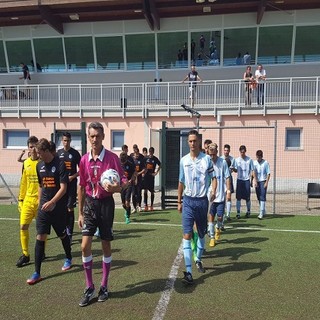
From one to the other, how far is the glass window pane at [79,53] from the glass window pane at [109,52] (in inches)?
20.0

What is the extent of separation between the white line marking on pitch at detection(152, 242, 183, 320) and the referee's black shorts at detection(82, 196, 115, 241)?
3.40ft

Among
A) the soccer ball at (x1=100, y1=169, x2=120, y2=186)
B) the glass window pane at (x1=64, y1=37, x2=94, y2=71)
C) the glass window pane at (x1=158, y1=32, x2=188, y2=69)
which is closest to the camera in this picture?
the soccer ball at (x1=100, y1=169, x2=120, y2=186)

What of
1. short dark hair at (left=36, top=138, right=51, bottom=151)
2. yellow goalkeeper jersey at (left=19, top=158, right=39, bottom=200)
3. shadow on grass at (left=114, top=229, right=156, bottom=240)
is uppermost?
short dark hair at (left=36, top=138, right=51, bottom=151)

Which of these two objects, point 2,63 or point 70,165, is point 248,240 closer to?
point 70,165

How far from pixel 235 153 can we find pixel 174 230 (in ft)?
28.9

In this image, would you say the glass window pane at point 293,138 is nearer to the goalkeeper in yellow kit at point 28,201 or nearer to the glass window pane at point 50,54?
the goalkeeper in yellow kit at point 28,201

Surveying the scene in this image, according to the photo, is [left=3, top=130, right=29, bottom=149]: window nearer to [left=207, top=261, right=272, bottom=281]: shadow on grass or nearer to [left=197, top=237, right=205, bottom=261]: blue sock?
[left=197, top=237, right=205, bottom=261]: blue sock

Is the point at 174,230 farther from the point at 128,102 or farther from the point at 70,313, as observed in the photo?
the point at 128,102

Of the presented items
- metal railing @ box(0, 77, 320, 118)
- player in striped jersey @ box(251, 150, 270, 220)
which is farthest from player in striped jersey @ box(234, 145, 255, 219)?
metal railing @ box(0, 77, 320, 118)

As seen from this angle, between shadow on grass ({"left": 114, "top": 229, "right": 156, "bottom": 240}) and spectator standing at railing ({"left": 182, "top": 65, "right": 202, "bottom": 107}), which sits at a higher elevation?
spectator standing at railing ({"left": 182, "top": 65, "right": 202, "bottom": 107})

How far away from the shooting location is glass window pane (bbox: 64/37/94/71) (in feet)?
67.9

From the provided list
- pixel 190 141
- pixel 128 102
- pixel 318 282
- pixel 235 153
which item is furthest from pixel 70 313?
pixel 128 102

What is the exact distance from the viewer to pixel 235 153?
16562mm

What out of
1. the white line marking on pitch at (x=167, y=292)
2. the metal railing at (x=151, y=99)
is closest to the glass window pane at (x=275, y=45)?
the metal railing at (x=151, y=99)
